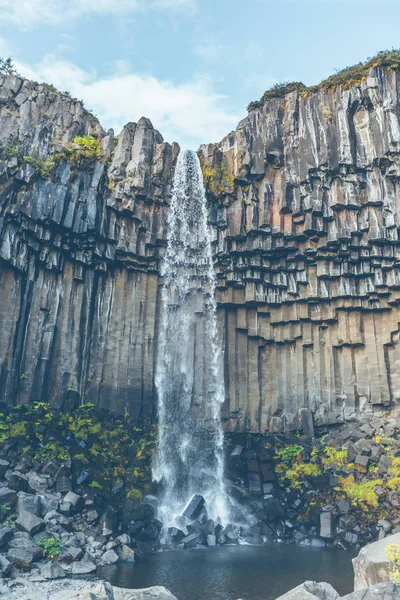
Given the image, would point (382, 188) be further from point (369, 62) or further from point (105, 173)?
point (105, 173)

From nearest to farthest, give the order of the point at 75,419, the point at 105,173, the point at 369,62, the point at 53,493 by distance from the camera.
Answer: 1. the point at 53,493
2. the point at 75,419
3. the point at 105,173
4. the point at 369,62

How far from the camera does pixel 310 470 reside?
901 inches

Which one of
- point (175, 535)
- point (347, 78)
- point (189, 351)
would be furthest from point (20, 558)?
point (347, 78)

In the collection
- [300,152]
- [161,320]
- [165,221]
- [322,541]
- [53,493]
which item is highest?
[300,152]

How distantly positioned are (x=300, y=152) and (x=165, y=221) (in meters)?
7.40

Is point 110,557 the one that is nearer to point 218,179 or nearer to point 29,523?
point 29,523

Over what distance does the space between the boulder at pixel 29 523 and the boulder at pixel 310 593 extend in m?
9.19

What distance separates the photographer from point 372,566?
1005cm

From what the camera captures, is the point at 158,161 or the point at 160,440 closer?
the point at 160,440

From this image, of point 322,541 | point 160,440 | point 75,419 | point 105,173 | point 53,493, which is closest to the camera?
point 53,493

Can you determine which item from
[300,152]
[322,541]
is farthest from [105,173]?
[322,541]

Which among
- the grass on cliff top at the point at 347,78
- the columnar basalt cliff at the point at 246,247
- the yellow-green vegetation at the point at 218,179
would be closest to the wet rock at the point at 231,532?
the columnar basalt cliff at the point at 246,247

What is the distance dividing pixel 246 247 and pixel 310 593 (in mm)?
17942

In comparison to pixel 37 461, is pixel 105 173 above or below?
above
